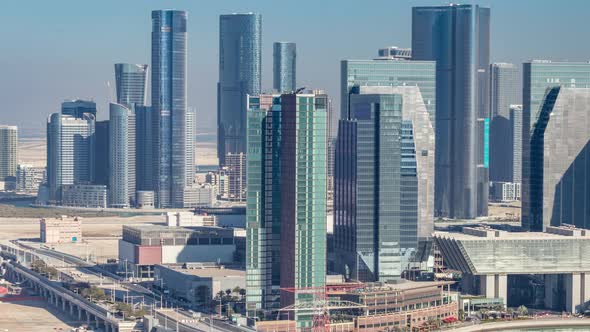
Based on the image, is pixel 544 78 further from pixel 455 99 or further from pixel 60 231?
pixel 60 231

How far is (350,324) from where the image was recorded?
94750 mm

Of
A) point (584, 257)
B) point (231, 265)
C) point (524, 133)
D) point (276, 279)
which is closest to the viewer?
point (276, 279)

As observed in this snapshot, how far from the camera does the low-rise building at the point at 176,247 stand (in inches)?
4803

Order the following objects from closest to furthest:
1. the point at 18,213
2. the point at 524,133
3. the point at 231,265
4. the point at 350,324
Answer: the point at 350,324
the point at 231,265
the point at 524,133
the point at 18,213

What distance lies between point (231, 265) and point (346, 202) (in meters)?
10.3

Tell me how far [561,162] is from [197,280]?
2777 centimetres

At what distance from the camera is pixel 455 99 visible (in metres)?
170

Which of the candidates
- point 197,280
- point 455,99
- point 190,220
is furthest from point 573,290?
point 455,99

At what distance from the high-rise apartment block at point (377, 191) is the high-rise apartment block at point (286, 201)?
878 cm

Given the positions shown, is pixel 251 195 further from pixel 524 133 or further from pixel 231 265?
pixel 524 133

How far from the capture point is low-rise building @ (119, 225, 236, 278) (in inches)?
4803

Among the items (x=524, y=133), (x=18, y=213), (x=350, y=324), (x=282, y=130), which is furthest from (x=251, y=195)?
(x=18, y=213)

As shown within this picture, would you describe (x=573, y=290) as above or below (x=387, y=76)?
below

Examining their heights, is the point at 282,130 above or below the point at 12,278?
above
